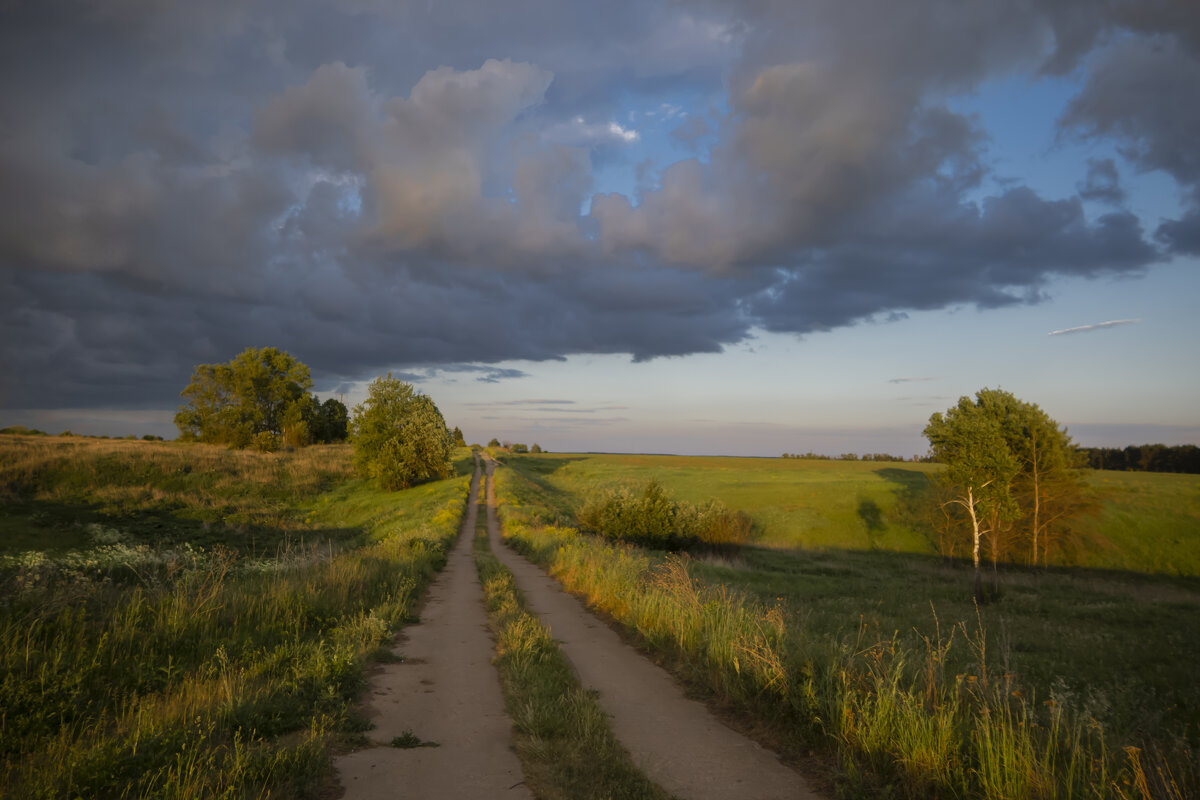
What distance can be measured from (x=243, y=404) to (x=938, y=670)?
8876cm

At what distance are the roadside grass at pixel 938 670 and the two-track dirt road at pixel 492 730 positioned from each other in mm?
610

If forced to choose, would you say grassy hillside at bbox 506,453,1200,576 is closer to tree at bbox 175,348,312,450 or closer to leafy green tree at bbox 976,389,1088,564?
leafy green tree at bbox 976,389,1088,564

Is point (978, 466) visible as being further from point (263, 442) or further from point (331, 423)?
point (331, 423)

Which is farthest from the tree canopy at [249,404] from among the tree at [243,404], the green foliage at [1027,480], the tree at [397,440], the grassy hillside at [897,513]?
the green foliage at [1027,480]

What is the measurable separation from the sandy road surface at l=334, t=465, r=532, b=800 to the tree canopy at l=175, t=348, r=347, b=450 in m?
78.4

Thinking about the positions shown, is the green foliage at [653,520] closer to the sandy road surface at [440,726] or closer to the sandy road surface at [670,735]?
the sandy road surface at [670,735]

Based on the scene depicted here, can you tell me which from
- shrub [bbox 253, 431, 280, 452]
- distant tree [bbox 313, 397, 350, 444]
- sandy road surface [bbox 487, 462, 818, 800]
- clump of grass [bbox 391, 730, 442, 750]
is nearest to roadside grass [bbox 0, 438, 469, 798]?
clump of grass [bbox 391, 730, 442, 750]

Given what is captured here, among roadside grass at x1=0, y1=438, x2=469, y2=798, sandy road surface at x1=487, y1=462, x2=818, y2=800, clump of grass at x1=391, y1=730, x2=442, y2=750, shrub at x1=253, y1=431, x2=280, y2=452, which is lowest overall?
sandy road surface at x1=487, y1=462, x2=818, y2=800

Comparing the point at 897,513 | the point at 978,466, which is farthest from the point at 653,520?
the point at 897,513

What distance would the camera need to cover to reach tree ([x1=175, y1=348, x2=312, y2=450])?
7550cm

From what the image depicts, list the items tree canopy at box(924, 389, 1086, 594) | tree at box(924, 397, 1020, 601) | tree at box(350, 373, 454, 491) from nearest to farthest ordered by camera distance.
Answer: tree at box(924, 397, 1020, 601), tree canopy at box(924, 389, 1086, 594), tree at box(350, 373, 454, 491)

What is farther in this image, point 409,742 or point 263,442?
point 263,442

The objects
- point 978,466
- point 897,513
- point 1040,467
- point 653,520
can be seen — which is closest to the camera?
point 978,466

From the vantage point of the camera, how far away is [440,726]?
6207 mm
